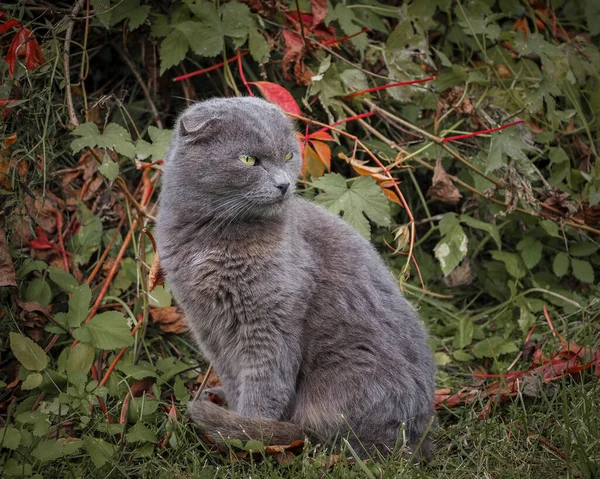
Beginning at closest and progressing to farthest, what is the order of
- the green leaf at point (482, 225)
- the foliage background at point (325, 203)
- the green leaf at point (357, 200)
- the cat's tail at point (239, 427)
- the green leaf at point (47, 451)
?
1. the green leaf at point (47, 451)
2. the cat's tail at point (239, 427)
3. the foliage background at point (325, 203)
4. the green leaf at point (357, 200)
5. the green leaf at point (482, 225)

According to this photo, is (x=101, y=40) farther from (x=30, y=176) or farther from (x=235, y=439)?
(x=235, y=439)

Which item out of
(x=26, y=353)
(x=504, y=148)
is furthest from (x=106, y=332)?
(x=504, y=148)

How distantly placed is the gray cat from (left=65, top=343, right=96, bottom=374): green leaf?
0.50 m

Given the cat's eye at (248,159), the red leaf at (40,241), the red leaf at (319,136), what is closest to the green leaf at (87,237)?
the red leaf at (40,241)

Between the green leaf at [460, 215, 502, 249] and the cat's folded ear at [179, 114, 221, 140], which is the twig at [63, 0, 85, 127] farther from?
the green leaf at [460, 215, 502, 249]

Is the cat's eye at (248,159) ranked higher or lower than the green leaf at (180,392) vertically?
higher

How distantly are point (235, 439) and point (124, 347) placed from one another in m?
0.67

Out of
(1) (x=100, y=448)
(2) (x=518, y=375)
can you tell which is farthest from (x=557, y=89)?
(1) (x=100, y=448)

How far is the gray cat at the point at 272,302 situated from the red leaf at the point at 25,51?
807 mm

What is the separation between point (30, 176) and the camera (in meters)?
2.83

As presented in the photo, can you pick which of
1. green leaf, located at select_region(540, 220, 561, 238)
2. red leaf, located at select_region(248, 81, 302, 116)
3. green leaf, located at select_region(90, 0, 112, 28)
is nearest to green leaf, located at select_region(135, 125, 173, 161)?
red leaf, located at select_region(248, 81, 302, 116)

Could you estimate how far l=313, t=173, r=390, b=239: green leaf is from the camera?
9.32 ft

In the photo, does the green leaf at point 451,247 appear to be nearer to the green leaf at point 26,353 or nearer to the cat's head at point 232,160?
the cat's head at point 232,160

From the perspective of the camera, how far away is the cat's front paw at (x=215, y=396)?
2742mm
